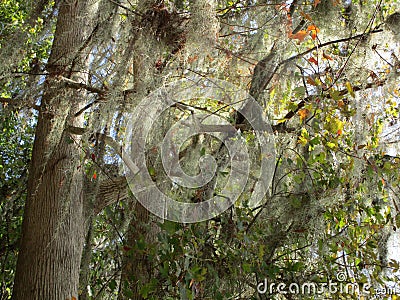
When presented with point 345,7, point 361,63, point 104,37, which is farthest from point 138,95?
point 345,7

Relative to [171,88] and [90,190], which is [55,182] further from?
[171,88]

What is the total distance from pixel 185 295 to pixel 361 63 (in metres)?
1.52

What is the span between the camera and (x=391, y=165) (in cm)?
234

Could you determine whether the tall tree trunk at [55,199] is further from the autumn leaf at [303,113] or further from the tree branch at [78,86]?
the autumn leaf at [303,113]
